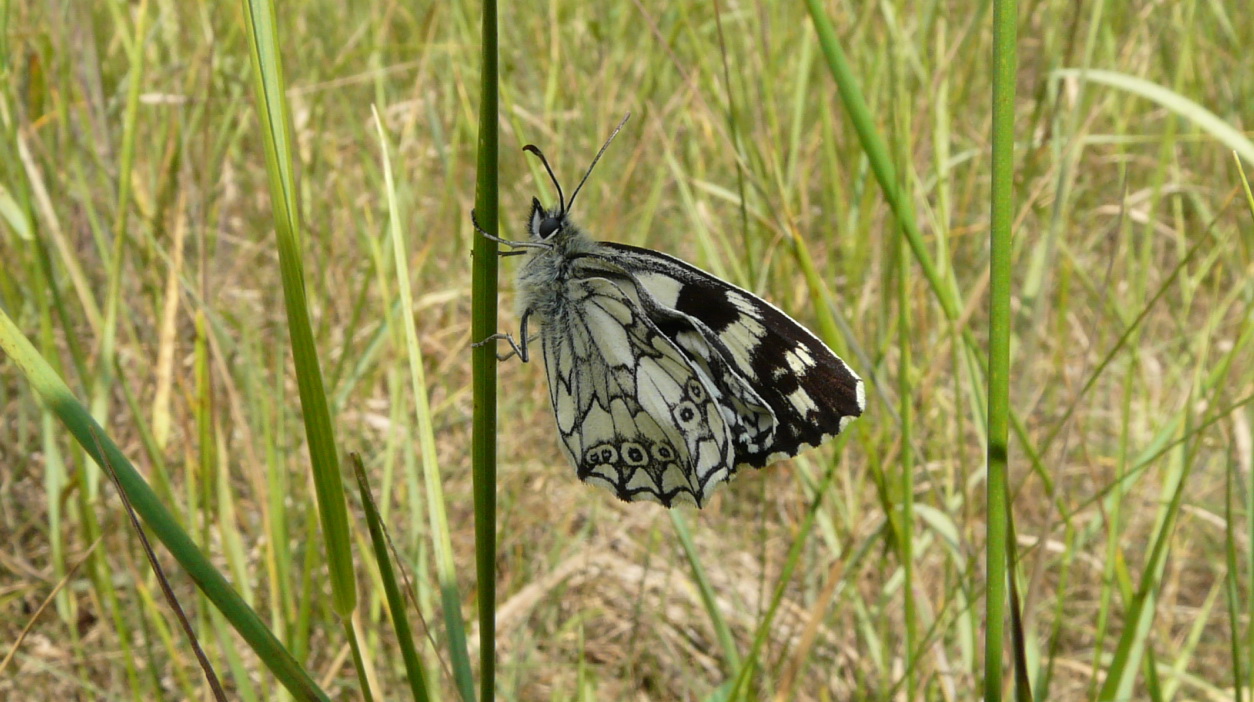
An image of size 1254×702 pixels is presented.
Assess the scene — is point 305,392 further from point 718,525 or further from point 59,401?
point 718,525

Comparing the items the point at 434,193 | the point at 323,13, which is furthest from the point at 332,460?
the point at 323,13

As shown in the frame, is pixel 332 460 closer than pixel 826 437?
Yes

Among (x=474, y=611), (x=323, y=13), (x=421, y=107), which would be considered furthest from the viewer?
(x=323, y=13)

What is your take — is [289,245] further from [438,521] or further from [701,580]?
[701,580]

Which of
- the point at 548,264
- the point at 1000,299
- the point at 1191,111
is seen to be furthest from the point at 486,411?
the point at 1191,111

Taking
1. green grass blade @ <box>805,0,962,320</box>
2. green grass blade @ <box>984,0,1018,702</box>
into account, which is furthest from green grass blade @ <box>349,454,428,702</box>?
green grass blade @ <box>805,0,962,320</box>
